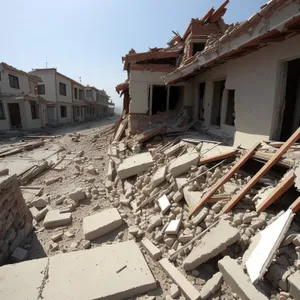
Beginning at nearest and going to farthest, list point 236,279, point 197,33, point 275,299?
point 275,299, point 236,279, point 197,33

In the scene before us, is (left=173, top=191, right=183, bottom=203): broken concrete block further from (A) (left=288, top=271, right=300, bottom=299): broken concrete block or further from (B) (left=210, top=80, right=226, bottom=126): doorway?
(B) (left=210, top=80, right=226, bottom=126): doorway

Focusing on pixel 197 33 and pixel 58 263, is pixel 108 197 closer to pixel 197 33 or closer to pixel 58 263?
pixel 58 263

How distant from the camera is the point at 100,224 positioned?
3.86 metres

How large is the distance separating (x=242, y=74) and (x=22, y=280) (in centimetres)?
657

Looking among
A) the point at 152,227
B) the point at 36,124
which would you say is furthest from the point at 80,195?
the point at 36,124

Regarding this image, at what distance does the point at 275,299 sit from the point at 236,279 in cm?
41

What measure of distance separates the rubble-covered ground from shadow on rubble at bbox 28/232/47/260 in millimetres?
18

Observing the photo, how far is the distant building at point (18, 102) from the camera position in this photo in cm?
1777

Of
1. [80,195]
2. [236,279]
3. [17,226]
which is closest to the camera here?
[236,279]

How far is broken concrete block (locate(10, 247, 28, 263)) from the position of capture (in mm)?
3271

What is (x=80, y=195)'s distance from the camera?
202 inches

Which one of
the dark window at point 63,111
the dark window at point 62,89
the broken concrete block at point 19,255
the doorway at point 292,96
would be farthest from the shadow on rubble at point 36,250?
the dark window at point 62,89

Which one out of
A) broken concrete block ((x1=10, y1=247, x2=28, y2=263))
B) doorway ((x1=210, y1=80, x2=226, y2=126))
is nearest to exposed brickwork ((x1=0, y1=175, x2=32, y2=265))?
broken concrete block ((x1=10, y1=247, x2=28, y2=263))

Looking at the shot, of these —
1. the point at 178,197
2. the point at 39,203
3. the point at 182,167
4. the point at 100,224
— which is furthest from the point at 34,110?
the point at 178,197
